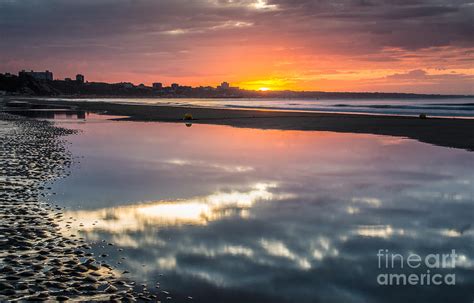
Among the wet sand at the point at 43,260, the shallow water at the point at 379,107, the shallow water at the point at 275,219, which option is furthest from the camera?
the shallow water at the point at 379,107

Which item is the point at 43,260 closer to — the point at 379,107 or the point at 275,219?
the point at 275,219

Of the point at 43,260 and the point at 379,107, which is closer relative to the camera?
the point at 43,260

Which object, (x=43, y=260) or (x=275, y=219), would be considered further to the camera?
(x=275, y=219)

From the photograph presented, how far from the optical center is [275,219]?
10.2 m

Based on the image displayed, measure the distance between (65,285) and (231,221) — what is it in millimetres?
4150

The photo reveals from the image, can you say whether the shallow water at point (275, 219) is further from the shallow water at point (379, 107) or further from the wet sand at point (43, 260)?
the shallow water at point (379, 107)

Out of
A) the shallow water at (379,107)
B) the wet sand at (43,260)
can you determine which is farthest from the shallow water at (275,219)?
the shallow water at (379,107)

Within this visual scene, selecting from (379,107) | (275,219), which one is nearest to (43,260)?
(275,219)

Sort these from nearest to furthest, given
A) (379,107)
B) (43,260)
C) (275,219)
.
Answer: (43,260) < (275,219) < (379,107)

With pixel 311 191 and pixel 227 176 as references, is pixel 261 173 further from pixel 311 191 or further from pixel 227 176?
pixel 311 191

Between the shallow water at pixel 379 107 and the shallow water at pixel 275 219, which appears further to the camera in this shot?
the shallow water at pixel 379 107

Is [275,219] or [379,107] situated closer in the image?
[275,219]

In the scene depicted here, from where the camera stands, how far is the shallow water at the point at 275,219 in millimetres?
6742

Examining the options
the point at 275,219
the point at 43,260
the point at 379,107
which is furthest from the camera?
the point at 379,107
